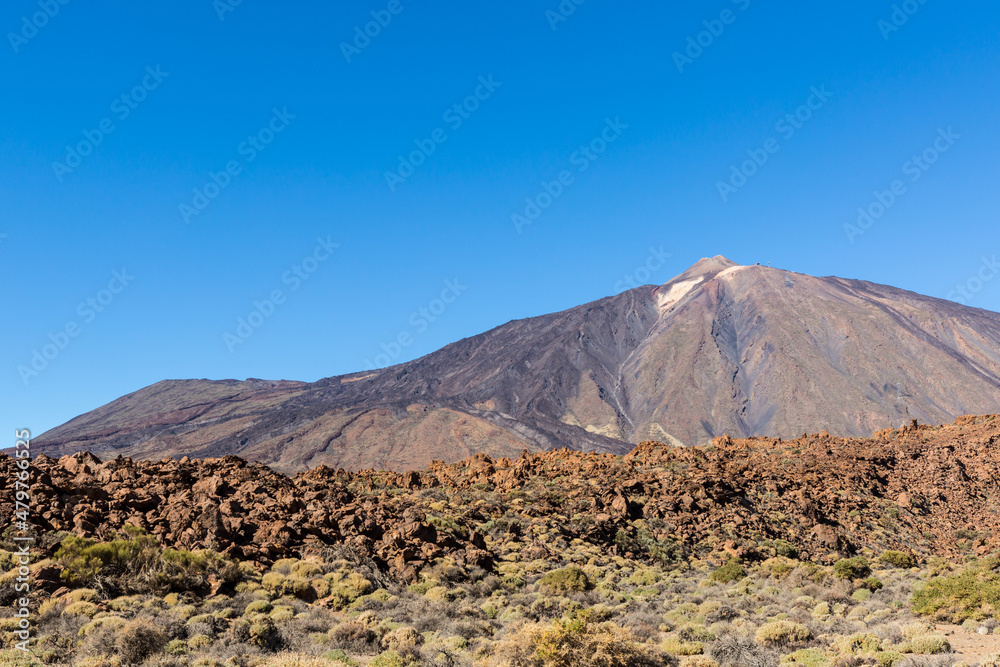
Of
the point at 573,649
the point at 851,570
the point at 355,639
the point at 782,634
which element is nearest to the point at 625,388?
the point at 851,570

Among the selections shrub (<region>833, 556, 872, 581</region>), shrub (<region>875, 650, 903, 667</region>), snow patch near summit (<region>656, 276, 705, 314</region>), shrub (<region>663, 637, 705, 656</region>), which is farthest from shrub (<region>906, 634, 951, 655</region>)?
snow patch near summit (<region>656, 276, 705, 314</region>)

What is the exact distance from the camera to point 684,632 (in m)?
14.8

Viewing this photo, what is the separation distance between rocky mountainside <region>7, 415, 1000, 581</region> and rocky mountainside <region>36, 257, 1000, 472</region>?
210 ft

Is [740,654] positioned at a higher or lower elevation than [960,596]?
lower

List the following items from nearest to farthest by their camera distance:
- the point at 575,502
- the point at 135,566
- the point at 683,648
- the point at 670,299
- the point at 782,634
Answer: the point at 683,648, the point at 782,634, the point at 135,566, the point at 575,502, the point at 670,299

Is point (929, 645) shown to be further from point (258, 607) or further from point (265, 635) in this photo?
point (258, 607)

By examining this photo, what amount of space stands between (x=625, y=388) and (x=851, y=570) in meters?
129

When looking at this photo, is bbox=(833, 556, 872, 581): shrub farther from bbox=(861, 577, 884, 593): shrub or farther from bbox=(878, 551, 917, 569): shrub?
bbox=(878, 551, 917, 569): shrub

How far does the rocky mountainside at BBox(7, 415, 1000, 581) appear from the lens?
62.8ft

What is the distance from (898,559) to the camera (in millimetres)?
23844

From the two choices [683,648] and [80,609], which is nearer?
[80,609]

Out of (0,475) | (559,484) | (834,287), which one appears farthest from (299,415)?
(834,287)

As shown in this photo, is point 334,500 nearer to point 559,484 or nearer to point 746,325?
point 559,484

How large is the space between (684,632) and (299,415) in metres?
115
